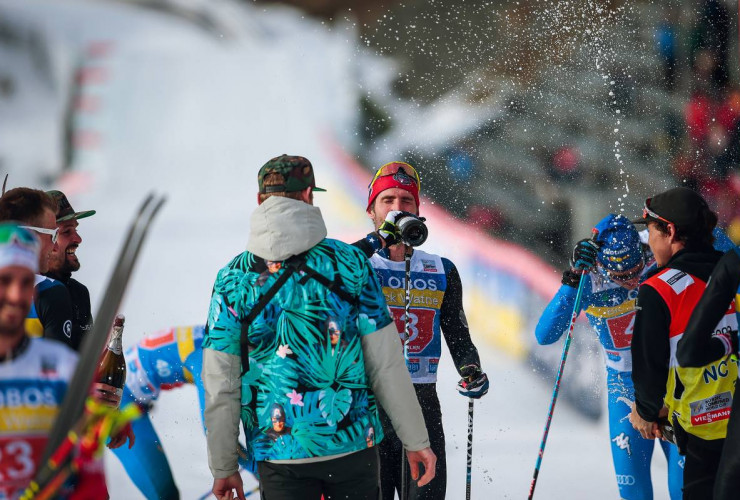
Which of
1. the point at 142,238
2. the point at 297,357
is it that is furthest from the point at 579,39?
the point at 142,238

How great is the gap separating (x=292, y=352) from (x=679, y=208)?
1.54 meters

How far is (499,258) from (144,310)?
3547 mm

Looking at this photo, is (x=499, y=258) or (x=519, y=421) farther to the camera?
(x=499, y=258)

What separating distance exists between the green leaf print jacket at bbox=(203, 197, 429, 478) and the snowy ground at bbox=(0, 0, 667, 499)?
264 cm

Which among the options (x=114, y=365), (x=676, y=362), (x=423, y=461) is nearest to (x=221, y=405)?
(x=423, y=461)

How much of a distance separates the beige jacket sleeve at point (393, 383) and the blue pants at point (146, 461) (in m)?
1.78

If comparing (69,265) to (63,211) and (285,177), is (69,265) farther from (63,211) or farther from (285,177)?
(285,177)

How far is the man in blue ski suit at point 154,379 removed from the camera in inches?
157

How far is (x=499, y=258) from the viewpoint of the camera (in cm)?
902

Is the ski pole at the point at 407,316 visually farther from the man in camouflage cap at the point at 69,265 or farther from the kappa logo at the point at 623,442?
the man in camouflage cap at the point at 69,265

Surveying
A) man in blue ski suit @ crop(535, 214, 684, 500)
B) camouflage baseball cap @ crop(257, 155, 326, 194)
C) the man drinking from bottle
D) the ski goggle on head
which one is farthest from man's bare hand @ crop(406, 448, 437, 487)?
man in blue ski suit @ crop(535, 214, 684, 500)

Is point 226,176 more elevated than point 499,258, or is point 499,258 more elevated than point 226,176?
point 226,176

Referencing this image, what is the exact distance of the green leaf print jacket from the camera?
241 centimetres

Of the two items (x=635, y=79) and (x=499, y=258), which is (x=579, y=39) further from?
(x=499, y=258)
